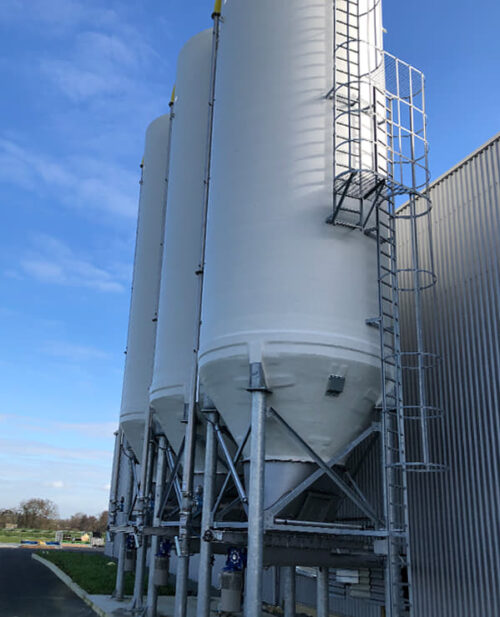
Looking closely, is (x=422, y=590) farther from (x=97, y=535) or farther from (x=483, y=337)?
(x=97, y=535)

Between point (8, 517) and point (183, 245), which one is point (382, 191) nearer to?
point (183, 245)

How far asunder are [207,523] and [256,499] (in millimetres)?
1882

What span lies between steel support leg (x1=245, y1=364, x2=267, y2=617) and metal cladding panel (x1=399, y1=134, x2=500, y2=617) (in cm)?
455

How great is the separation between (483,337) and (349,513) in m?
6.16

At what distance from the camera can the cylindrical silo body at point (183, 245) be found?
14000mm

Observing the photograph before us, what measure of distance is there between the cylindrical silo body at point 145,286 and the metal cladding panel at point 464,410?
27.2ft

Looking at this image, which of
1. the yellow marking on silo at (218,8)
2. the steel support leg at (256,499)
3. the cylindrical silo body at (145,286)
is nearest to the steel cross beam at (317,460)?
the steel support leg at (256,499)

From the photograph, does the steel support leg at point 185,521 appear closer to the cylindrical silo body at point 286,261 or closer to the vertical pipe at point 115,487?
the cylindrical silo body at point 286,261

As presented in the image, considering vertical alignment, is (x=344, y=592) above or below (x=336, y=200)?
below

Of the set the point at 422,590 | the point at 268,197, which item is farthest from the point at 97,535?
the point at 268,197

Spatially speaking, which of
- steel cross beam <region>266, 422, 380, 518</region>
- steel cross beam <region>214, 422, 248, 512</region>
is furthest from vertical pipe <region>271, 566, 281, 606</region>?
steel cross beam <region>266, 422, 380, 518</region>

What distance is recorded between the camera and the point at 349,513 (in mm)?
15273

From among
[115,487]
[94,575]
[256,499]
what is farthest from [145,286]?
[94,575]

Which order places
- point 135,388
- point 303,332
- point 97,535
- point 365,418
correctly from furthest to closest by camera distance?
point 97,535, point 135,388, point 365,418, point 303,332
